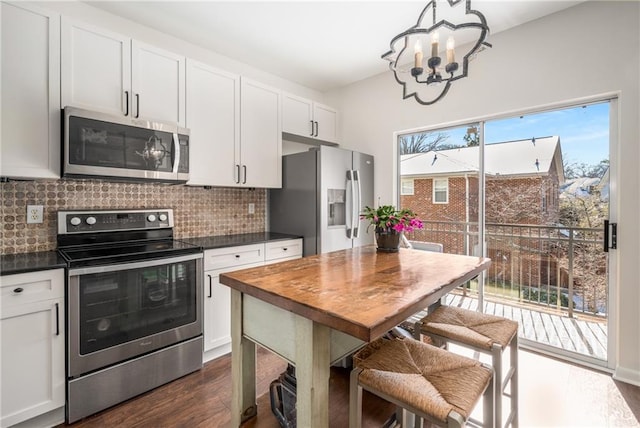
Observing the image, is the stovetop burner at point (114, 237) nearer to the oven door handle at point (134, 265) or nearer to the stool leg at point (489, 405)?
the oven door handle at point (134, 265)

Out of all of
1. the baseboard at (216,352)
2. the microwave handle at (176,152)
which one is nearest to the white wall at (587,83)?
the microwave handle at (176,152)

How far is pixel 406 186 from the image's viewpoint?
348 cm

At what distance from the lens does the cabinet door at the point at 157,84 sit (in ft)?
7.15

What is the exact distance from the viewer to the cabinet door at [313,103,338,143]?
3.53 meters

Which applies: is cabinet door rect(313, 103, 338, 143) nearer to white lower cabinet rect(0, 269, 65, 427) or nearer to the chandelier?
the chandelier

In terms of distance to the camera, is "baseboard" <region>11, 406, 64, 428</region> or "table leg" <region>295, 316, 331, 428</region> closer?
"table leg" <region>295, 316, 331, 428</region>

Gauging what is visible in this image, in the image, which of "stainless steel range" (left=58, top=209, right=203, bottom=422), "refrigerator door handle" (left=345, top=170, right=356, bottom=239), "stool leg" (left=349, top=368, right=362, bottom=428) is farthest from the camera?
"refrigerator door handle" (left=345, top=170, right=356, bottom=239)

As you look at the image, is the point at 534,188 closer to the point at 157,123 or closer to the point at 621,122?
the point at 621,122

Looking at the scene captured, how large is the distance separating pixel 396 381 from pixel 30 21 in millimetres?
2758

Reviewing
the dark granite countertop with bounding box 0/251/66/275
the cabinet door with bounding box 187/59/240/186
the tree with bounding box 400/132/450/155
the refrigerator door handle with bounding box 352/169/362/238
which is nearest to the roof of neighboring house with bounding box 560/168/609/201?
the tree with bounding box 400/132/450/155

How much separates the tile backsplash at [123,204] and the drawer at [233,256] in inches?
21.8

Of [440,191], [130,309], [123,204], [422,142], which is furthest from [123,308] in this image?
[422,142]

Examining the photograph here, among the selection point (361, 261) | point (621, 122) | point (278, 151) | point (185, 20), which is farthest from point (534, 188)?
point (185, 20)

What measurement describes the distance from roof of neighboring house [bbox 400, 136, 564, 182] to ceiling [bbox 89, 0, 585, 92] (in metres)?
1.02
